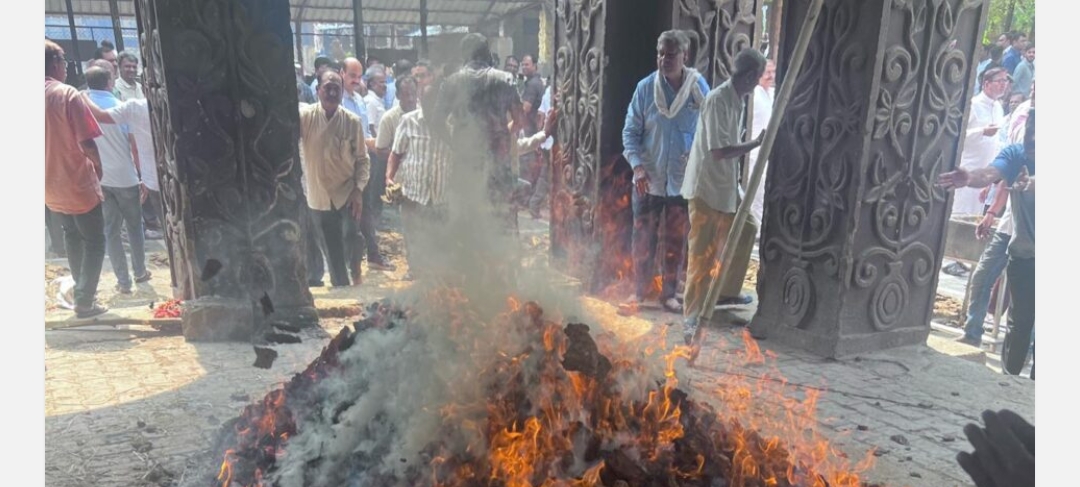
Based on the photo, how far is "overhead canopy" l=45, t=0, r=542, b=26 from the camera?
6400 millimetres

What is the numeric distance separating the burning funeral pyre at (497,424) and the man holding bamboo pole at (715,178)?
227cm

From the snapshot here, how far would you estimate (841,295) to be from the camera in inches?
204

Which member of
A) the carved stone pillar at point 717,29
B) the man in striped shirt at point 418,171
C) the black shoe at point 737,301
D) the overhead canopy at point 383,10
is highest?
the overhead canopy at point 383,10

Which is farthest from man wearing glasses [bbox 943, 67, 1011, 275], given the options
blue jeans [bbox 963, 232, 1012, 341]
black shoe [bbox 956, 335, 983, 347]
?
black shoe [bbox 956, 335, 983, 347]

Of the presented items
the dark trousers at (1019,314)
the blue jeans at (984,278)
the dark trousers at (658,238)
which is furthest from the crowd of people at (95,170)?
the blue jeans at (984,278)

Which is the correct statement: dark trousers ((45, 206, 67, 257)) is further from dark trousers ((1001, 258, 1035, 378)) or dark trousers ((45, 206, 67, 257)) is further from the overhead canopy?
dark trousers ((1001, 258, 1035, 378))

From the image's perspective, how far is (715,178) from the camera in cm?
546

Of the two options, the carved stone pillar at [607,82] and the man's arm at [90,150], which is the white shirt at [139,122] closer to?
the man's arm at [90,150]

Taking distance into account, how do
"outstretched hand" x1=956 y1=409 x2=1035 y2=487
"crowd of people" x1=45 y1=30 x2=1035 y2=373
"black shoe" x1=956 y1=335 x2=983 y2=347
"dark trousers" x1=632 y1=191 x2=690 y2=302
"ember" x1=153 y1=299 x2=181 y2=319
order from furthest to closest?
"dark trousers" x1=632 y1=191 x2=690 y2=302, "black shoe" x1=956 y1=335 x2=983 y2=347, "ember" x1=153 y1=299 x2=181 y2=319, "crowd of people" x1=45 y1=30 x2=1035 y2=373, "outstretched hand" x1=956 y1=409 x2=1035 y2=487

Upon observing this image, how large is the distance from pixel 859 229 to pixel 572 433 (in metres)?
3.43

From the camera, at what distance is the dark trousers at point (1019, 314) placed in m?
5.04

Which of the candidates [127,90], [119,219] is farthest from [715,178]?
[127,90]

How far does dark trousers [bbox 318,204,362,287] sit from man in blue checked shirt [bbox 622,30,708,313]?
2.88 meters

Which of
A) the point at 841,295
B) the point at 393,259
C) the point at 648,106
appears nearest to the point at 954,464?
the point at 841,295
